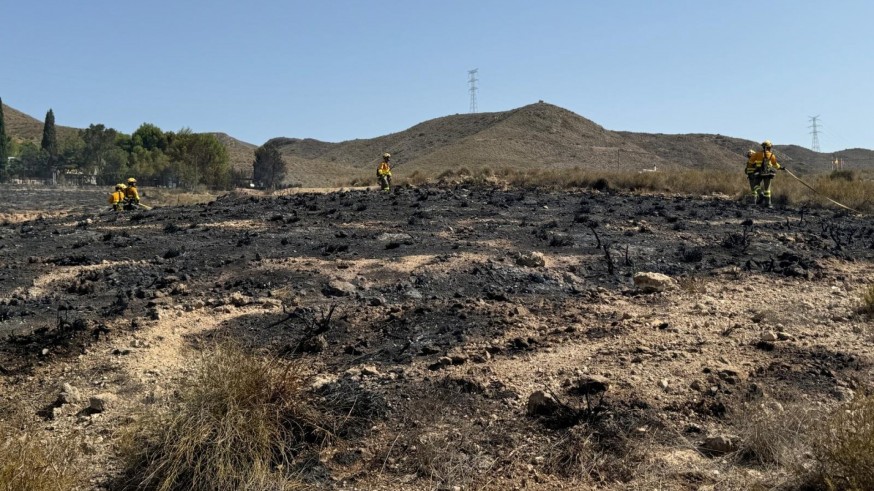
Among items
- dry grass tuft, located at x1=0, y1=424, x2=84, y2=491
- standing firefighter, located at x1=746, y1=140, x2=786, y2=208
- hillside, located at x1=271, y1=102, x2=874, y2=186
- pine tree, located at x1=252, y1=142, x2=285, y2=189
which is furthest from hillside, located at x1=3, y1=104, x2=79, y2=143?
dry grass tuft, located at x1=0, y1=424, x2=84, y2=491

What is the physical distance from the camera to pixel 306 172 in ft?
214

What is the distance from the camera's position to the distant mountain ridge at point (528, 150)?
6538 cm

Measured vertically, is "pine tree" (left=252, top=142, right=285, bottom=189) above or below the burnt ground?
above


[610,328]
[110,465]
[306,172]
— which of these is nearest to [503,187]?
[610,328]

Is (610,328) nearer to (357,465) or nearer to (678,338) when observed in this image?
(678,338)

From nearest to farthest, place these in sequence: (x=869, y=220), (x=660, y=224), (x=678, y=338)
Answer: (x=678, y=338), (x=660, y=224), (x=869, y=220)

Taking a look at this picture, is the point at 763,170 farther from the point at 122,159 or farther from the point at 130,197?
the point at 122,159

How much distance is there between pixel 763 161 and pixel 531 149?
5344cm

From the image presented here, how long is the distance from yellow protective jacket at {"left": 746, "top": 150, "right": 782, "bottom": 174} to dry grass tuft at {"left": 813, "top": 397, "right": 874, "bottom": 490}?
1477 centimetres

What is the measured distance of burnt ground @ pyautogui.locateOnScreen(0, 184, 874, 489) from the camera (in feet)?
14.7

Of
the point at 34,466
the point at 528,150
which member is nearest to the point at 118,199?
the point at 34,466

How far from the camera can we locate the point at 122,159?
6819cm

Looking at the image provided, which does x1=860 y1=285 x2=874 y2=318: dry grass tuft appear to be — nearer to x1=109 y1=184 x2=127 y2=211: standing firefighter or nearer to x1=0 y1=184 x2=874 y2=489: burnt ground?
x1=0 y1=184 x2=874 y2=489: burnt ground

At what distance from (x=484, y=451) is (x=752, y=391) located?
2170 millimetres
